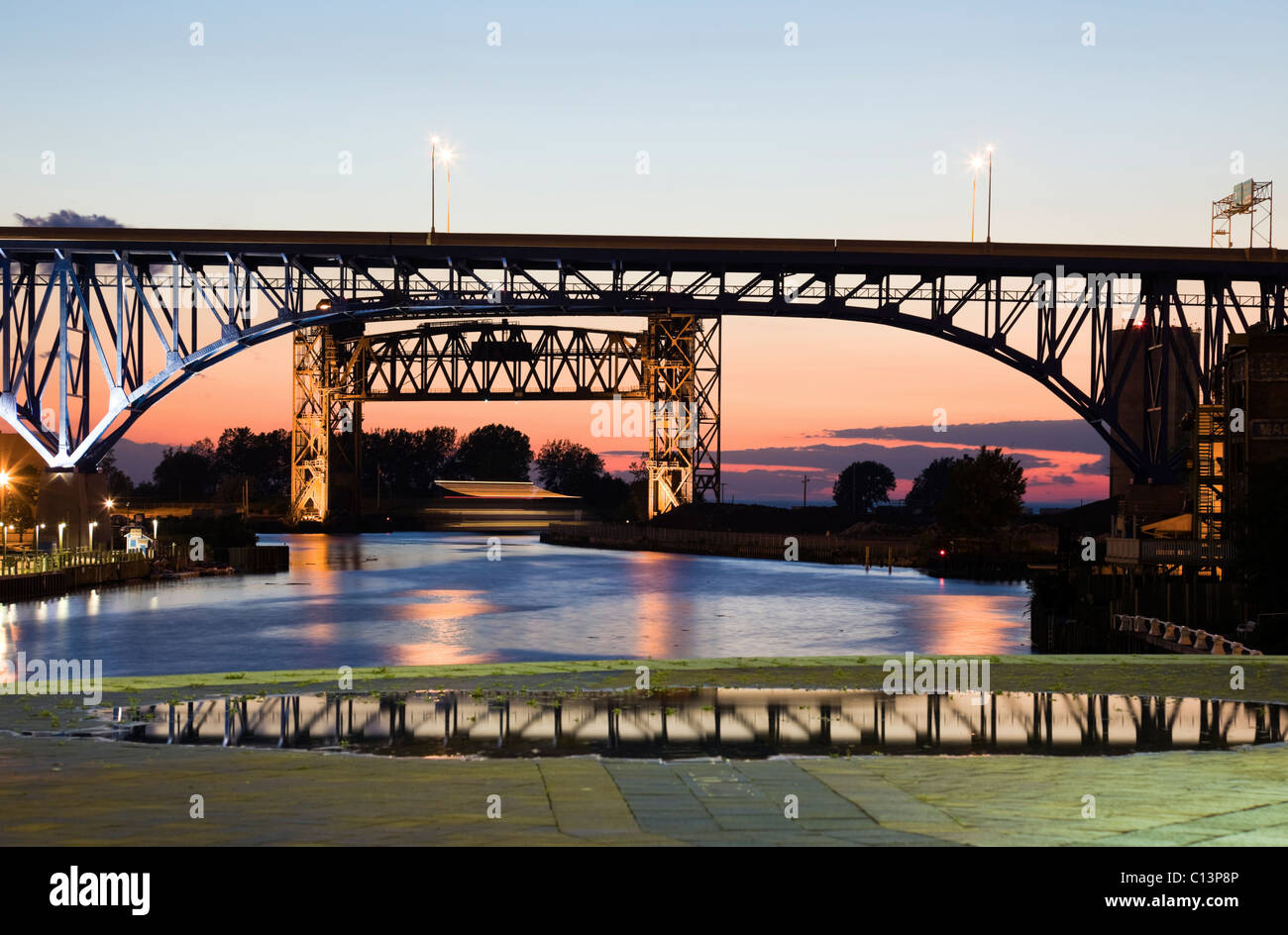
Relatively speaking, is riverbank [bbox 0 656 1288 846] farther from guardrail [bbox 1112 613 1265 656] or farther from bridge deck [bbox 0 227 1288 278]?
bridge deck [bbox 0 227 1288 278]

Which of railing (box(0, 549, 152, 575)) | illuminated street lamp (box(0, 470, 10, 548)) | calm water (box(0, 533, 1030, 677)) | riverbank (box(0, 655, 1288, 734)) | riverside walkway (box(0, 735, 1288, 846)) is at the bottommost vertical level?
calm water (box(0, 533, 1030, 677))

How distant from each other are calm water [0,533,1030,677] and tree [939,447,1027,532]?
6.77 meters

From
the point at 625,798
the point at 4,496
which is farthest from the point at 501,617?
the point at 625,798

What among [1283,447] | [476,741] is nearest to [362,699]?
[476,741]

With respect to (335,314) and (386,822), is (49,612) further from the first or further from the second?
(386,822)

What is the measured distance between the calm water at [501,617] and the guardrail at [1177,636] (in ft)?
26.5

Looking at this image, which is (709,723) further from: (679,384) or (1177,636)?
(679,384)

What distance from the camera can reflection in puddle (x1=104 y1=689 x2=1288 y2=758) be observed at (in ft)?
44.7

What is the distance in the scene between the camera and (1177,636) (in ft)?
114

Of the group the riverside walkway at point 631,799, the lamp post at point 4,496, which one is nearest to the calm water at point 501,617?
the lamp post at point 4,496

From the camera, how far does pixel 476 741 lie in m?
13.9

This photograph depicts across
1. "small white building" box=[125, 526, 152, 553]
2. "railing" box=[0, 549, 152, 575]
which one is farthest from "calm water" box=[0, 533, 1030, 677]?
"small white building" box=[125, 526, 152, 553]

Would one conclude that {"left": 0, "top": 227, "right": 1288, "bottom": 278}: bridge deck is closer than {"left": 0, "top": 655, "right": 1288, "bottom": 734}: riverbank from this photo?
No
